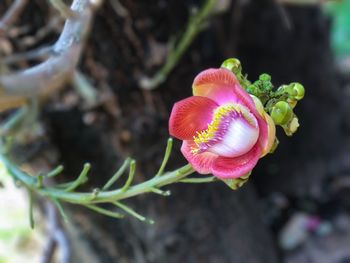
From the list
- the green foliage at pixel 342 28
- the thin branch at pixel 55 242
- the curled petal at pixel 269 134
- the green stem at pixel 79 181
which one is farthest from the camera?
the green foliage at pixel 342 28

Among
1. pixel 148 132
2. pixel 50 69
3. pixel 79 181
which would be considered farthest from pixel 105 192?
pixel 148 132

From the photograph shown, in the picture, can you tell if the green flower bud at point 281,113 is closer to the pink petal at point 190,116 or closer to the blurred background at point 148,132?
the pink petal at point 190,116

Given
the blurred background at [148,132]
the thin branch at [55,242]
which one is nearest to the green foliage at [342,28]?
the blurred background at [148,132]

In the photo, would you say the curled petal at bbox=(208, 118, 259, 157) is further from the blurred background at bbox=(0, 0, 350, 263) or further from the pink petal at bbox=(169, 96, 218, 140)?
the blurred background at bbox=(0, 0, 350, 263)

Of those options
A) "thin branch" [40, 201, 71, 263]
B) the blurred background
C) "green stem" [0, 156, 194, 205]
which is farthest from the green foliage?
"green stem" [0, 156, 194, 205]

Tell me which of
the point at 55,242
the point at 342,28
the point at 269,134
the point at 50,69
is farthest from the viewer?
the point at 342,28

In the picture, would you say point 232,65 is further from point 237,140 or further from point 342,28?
point 342,28
